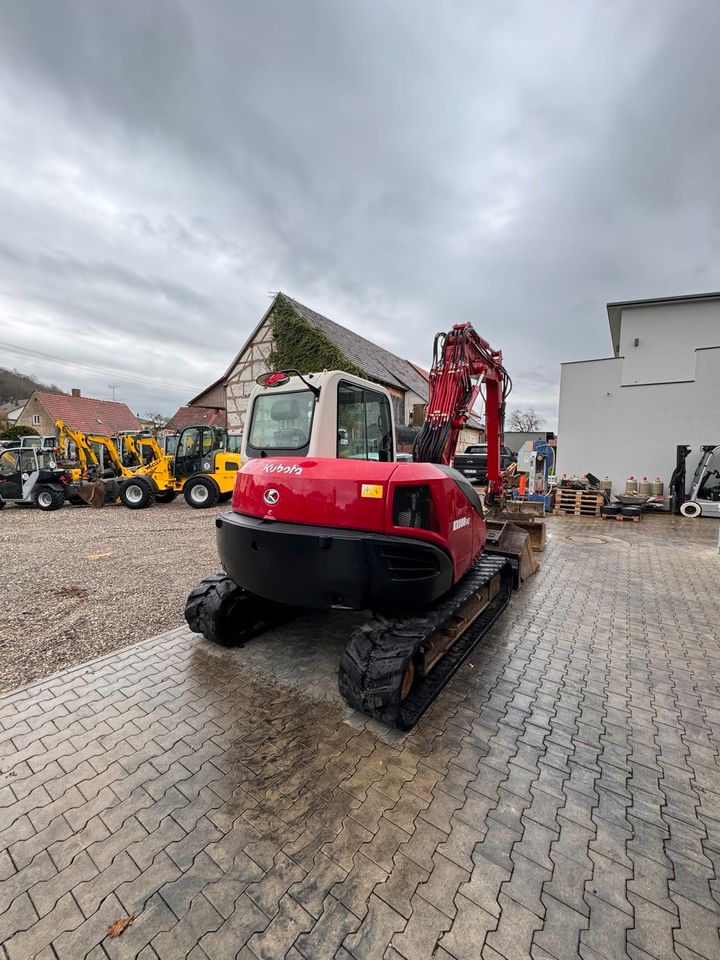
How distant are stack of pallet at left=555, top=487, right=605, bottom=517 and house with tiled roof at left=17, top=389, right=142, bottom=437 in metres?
43.7

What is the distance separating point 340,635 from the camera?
13.5 ft

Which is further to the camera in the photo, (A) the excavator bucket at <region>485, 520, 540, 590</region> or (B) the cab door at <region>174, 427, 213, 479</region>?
(B) the cab door at <region>174, 427, 213, 479</region>

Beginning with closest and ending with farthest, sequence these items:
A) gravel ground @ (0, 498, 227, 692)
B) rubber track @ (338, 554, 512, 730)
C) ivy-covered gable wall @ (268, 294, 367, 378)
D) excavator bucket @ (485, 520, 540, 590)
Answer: rubber track @ (338, 554, 512, 730)
gravel ground @ (0, 498, 227, 692)
excavator bucket @ (485, 520, 540, 590)
ivy-covered gable wall @ (268, 294, 367, 378)

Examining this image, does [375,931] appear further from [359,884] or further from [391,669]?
[391,669]

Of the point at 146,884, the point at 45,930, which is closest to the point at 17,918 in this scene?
the point at 45,930

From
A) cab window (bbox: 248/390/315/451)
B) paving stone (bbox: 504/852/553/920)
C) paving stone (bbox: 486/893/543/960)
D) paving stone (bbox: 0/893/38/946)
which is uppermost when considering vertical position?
cab window (bbox: 248/390/315/451)

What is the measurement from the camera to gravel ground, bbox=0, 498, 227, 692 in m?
3.97

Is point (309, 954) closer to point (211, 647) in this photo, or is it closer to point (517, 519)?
point (211, 647)

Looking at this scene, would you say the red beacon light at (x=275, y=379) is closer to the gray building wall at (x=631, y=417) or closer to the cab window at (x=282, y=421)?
the cab window at (x=282, y=421)

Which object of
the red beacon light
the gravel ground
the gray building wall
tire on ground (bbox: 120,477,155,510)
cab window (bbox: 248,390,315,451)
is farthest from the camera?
the gray building wall

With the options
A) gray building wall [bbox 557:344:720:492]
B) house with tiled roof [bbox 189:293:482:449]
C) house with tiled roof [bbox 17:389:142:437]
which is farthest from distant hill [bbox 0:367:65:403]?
gray building wall [bbox 557:344:720:492]

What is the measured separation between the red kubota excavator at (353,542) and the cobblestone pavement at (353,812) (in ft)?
1.17

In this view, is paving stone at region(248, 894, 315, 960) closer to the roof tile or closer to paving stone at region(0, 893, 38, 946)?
paving stone at region(0, 893, 38, 946)

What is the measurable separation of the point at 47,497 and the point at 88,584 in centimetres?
904
